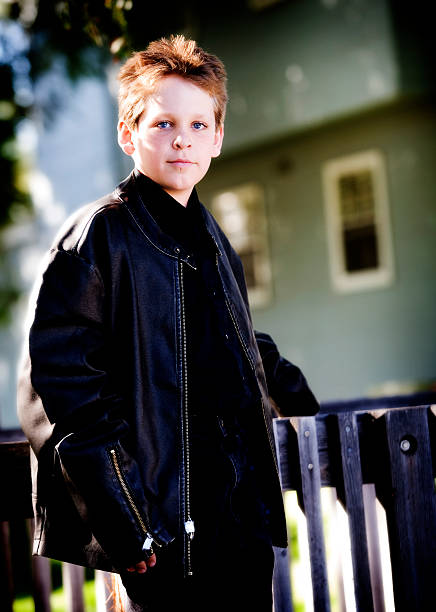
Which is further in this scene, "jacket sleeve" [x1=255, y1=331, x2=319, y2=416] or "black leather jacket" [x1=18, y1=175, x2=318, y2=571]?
"jacket sleeve" [x1=255, y1=331, x2=319, y2=416]

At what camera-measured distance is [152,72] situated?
76.4 inches

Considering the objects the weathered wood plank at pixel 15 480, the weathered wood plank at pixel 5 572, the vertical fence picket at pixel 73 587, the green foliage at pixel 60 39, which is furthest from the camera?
the green foliage at pixel 60 39

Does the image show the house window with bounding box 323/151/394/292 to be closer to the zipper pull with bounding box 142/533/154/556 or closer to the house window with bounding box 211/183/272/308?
the house window with bounding box 211/183/272/308

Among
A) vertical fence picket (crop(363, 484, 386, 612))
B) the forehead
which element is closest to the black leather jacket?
the forehead

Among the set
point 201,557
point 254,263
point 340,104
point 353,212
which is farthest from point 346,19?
point 201,557

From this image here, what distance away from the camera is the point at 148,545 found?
1606mm

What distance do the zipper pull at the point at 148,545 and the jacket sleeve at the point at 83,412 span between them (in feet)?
0.04

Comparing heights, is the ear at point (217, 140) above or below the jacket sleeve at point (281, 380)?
above

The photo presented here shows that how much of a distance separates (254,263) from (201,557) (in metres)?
10.9

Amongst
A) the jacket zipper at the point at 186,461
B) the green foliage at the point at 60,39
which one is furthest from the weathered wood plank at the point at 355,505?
the green foliage at the point at 60,39

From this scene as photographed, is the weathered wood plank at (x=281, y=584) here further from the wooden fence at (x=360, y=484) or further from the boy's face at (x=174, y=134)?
the boy's face at (x=174, y=134)

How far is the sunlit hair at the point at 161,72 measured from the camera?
1938 millimetres

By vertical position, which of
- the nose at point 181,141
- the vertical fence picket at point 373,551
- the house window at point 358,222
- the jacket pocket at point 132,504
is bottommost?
the vertical fence picket at point 373,551

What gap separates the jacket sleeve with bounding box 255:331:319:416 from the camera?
2.36 metres
